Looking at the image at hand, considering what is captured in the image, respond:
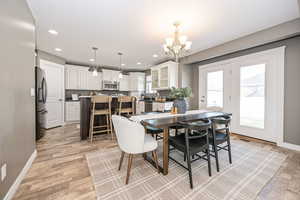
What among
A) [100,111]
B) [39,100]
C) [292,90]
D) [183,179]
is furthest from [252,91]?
[39,100]

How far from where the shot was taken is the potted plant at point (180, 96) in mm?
2312

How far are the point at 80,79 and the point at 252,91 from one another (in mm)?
5930

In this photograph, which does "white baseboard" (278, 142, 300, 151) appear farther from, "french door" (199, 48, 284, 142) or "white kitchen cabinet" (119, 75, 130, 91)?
"white kitchen cabinet" (119, 75, 130, 91)

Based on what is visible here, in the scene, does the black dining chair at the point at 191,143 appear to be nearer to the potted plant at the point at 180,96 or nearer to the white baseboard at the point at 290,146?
the potted plant at the point at 180,96

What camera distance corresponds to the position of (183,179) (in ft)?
5.28

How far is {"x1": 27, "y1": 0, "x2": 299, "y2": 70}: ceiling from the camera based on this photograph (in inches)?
70.6

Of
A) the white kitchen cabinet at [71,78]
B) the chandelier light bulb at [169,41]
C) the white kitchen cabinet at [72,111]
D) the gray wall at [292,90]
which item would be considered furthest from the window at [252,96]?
the white kitchen cabinet at [71,78]

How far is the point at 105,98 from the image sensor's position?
3.00 meters

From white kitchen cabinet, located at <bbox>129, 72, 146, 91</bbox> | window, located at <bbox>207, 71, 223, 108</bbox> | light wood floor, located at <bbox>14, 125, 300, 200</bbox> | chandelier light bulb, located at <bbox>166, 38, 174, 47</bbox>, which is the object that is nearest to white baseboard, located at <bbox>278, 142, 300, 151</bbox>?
light wood floor, located at <bbox>14, 125, 300, 200</bbox>

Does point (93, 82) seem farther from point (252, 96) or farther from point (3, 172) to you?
point (252, 96)

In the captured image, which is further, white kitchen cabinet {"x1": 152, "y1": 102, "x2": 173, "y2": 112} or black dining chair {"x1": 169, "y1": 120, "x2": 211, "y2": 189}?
white kitchen cabinet {"x1": 152, "y1": 102, "x2": 173, "y2": 112}

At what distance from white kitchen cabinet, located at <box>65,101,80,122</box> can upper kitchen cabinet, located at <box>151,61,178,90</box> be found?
3.33 meters

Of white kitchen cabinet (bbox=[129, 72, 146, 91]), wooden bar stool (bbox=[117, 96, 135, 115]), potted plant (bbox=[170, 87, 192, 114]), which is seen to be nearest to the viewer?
potted plant (bbox=[170, 87, 192, 114])

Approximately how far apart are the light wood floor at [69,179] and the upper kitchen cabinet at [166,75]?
3.13 metres
